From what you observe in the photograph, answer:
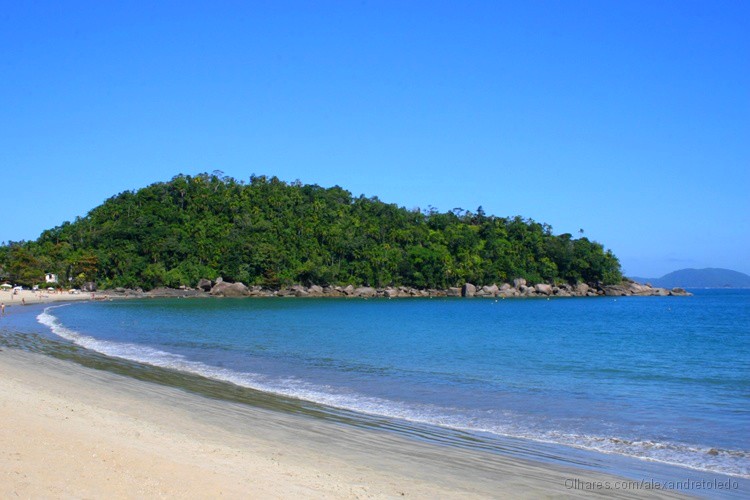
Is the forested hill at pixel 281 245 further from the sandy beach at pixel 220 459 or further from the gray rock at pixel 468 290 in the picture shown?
the sandy beach at pixel 220 459

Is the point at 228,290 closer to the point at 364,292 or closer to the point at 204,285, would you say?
the point at 204,285

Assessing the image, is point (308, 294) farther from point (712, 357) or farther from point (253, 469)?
point (253, 469)

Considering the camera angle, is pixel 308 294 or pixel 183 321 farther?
pixel 308 294

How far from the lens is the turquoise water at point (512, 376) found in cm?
1155

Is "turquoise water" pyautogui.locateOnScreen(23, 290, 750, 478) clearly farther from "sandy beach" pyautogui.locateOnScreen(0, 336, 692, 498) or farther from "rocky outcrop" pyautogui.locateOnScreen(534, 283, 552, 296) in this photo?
"rocky outcrop" pyautogui.locateOnScreen(534, 283, 552, 296)

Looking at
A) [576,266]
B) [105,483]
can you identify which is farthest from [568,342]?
[576,266]

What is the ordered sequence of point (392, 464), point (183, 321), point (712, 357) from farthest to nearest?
point (183, 321) → point (712, 357) → point (392, 464)

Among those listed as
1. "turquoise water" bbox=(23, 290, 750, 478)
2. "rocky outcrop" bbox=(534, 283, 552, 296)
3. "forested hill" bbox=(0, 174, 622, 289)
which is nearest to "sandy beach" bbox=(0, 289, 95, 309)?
"forested hill" bbox=(0, 174, 622, 289)

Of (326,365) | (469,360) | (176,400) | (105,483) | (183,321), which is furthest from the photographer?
(183,321)

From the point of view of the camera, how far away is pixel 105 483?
6.52 metres

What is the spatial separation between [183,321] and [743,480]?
38.4m

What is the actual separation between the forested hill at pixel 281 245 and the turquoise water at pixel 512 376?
217 ft

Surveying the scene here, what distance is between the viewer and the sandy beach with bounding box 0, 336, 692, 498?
671cm

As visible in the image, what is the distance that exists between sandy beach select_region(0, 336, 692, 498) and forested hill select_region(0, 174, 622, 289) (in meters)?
89.2
